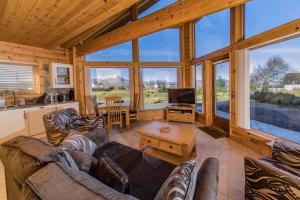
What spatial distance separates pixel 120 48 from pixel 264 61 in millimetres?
4170

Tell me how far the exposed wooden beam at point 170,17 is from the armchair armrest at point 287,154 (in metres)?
1.86

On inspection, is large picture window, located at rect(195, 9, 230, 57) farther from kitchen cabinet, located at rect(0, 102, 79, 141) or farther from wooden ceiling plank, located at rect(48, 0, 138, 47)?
kitchen cabinet, located at rect(0, 102, 79, 141)

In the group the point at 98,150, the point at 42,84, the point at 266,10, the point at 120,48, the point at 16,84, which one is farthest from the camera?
the point at 120,48

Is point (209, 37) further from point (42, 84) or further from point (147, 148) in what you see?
point (42, 84)

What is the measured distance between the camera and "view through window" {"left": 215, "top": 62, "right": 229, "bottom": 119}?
13.9 ft

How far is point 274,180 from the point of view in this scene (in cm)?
122

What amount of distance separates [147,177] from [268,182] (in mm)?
982

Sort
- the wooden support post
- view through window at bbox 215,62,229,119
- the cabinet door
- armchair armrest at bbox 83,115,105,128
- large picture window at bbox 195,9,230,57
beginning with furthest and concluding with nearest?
view through window at bbox 215,62,229,119 → large picture window at bbox 195,9,230,57 → the cabinet door → the wooden support post → armchair armrest at bbox 83,115,105,128

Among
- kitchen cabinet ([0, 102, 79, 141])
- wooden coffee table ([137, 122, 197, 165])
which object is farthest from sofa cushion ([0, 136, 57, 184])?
kitchen cabinet ([0, 102, 79, 141])

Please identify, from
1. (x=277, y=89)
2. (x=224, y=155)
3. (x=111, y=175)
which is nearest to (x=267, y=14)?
(x=277, y=89)

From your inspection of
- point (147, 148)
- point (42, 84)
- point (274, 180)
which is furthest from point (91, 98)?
point (274, 180)

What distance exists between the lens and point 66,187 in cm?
79

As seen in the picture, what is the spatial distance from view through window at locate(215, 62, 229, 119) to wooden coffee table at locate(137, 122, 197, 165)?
1.96 m

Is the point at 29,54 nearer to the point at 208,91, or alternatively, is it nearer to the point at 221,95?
the point at 208,91
